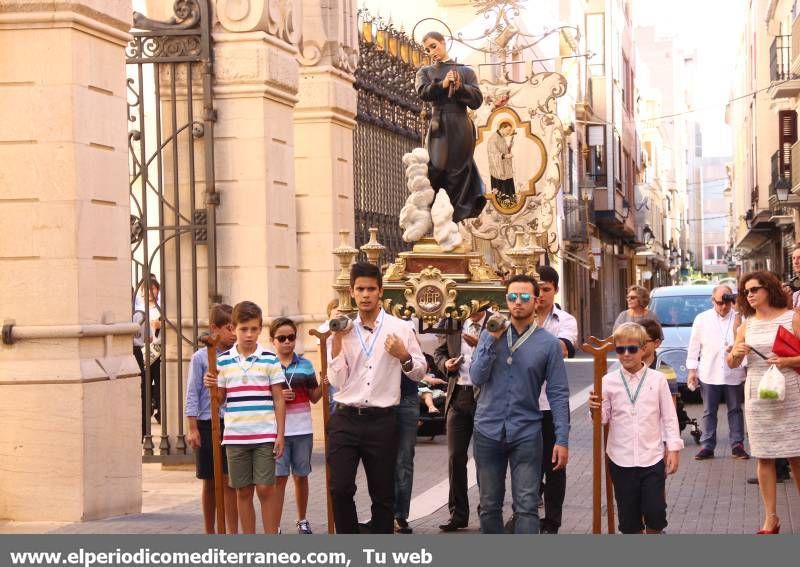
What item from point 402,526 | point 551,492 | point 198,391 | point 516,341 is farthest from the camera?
point 402,526

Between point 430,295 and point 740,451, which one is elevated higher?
point 430,295

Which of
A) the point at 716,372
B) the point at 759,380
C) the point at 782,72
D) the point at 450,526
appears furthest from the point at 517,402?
the point at 782,72

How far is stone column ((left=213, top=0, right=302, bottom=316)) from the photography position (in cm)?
1462

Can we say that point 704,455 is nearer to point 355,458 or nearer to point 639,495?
point 639,495

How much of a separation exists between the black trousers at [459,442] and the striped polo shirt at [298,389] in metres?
1.47

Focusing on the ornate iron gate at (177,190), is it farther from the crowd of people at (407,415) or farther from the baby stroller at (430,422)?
the crowd of people at (407,415)

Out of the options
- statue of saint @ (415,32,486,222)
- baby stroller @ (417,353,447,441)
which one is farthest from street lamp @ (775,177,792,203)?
statue of saint @ (415,32,486,222)

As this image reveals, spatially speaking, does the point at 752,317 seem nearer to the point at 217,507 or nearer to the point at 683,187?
the point at 217,507

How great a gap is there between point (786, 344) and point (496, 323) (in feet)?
8.84

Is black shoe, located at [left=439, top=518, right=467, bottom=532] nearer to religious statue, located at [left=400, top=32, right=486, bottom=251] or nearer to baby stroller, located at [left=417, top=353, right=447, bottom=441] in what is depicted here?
religious statue, located at [left=400, top=32, right=486, bottom=251]

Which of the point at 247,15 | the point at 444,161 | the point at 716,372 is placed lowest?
the point at 716,372

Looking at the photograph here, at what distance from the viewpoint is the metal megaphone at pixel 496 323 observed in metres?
8.24

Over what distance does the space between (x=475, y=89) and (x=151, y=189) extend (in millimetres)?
3745

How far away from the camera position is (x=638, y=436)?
8.66 metres
